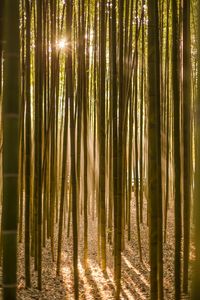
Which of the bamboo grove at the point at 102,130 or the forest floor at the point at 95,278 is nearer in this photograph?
the bamboo grove at the point at 102,130

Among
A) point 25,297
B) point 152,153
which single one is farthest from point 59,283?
point 152,153

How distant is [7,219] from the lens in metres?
1.29

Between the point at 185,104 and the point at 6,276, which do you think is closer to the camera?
the point at 6,276

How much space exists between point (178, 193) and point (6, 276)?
4.87 ft

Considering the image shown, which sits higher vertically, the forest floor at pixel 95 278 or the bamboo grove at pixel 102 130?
the bamboo grove at pixel 102 130

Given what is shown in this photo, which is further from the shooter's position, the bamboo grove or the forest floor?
the forest floor

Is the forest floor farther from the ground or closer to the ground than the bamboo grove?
closer to the ground

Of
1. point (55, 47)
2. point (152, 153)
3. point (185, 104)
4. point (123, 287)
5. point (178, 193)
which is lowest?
point (123, 287)

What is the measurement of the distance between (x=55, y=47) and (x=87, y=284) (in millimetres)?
2395

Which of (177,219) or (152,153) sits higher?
(152,153)

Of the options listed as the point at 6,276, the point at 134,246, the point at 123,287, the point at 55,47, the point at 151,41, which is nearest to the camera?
the point at 6,276

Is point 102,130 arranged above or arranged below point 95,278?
above

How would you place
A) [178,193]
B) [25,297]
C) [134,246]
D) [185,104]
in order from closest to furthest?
[178,193] < [185,104] < [25,297] < [134,246]

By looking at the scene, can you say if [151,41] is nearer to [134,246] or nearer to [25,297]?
[25,297]
